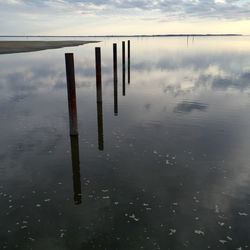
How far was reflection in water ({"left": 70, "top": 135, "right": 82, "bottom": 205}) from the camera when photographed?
9.00m

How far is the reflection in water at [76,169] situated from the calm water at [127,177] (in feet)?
0.19

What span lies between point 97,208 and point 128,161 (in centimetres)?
336

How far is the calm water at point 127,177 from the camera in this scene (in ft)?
23.7

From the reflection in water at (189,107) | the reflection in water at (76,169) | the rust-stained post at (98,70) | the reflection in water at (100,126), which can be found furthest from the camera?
the reflection in water at (189,107)

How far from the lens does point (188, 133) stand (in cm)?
1451

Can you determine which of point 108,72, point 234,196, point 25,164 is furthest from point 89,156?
point 108,72

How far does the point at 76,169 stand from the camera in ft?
35.5

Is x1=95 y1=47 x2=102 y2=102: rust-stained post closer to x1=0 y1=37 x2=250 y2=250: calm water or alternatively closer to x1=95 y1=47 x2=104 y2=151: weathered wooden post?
x1=95 y1=47 x2=104 y2=151: weathered wooden post

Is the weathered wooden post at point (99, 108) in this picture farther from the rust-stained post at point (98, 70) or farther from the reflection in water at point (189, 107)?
the reflection in water at point (189, 107)

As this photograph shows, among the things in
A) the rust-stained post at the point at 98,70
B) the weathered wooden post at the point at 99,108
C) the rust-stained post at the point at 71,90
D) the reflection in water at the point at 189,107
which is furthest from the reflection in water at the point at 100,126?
the reflection in water at the point at 189,107

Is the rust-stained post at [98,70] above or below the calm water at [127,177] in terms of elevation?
above

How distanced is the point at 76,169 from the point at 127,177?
2038 mm

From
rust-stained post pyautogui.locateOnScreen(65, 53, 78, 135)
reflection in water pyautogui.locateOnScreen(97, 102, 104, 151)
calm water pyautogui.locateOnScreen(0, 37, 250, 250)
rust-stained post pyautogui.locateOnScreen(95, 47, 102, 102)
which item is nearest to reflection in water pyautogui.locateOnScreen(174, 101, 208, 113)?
calm water pyautogui.locateOnScreen(0, 37, 250, 250)

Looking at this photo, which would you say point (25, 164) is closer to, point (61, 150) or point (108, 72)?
point (61, 150)
